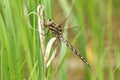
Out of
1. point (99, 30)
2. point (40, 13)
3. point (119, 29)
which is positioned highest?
point (40, 13)

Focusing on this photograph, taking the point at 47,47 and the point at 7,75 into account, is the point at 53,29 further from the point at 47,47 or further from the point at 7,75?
the point at 7,75

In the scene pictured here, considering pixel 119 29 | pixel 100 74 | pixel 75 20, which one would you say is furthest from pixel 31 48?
pixel 119 29

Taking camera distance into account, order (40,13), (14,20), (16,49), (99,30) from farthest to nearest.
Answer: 1. (99,30)
2. (14,20)
3. (16,49)
4. (40,13)

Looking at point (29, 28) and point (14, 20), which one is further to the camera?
point (14, 20)

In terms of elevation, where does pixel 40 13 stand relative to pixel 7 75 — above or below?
above

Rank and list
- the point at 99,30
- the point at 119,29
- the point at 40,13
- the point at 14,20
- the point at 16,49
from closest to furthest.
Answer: the point at 40,13 → the point at 16,49 → the point at 14,20 → the point at 99,30 → the point at 119,29

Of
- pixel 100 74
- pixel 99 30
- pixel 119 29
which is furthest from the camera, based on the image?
pixel 119 29

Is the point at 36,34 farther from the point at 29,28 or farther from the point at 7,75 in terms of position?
the point at 7,75

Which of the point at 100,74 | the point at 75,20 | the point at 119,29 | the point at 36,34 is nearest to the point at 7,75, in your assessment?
the point at 36,34

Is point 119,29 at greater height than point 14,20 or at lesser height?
lesser
